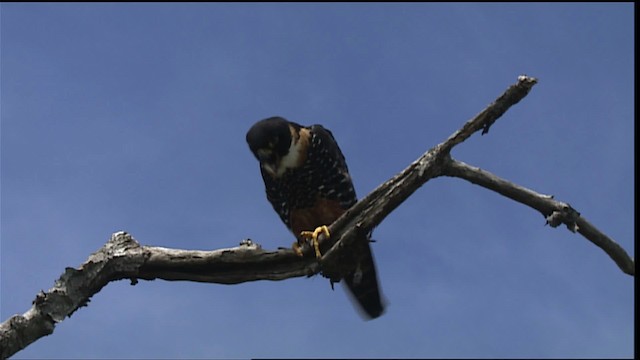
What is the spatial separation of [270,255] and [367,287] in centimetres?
144

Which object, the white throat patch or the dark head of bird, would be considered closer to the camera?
the dark head of bird

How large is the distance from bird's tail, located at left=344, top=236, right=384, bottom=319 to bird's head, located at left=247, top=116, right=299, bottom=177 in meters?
1.01

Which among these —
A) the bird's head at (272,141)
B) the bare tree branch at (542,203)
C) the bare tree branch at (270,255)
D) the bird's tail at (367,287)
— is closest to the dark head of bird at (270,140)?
the bird's head at (272,141)

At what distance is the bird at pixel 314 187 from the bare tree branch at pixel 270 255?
3.18 ft

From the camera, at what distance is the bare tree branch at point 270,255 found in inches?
178

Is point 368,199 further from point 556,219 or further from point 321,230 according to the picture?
point 556,219

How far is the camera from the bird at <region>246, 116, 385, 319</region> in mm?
5785

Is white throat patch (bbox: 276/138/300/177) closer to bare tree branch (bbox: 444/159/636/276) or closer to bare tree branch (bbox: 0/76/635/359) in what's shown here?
bare tree branch (bbox: 0/76/635/359)

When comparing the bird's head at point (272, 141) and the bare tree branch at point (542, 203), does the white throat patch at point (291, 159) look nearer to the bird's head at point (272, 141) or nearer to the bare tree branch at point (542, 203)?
the bird's head at point (272, 141)

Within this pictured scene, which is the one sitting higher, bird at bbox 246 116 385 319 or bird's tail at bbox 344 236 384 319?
bird at bbox 246 116 385 319

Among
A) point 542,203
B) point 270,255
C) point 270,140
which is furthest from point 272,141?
point 542,203

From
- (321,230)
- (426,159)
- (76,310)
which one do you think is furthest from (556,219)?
(76,310)

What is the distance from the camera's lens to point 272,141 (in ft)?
17.8

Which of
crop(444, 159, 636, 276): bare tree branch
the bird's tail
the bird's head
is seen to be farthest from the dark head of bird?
crop(444, 159, 636, 276): bare tree branch
